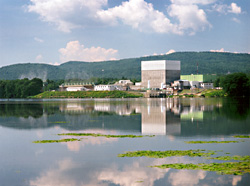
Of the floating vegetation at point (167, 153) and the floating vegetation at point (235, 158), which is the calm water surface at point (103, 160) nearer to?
the floating vegetation at point (167, 153)

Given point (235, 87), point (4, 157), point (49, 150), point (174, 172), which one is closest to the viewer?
point (174, 172)

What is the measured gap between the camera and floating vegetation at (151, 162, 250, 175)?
1678cm

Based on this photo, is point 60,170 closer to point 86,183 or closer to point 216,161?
point 86,183

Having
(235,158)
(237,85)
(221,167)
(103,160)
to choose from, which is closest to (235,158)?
(235,158)

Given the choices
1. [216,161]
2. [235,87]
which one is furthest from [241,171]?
[235,87]

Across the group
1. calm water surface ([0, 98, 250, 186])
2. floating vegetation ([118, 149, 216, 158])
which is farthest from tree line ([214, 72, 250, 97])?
floating vegetation ([118, 149, 216, 158])

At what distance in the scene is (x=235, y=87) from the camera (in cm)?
14400

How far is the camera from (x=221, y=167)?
17.5 metres

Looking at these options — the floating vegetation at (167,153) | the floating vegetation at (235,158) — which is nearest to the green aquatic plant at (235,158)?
the floating vegetation at (235,158)

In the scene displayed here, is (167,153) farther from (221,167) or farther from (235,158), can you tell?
(221,167)

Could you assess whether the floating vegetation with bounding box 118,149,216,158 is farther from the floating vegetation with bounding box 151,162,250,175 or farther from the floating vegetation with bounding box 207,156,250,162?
the floating vegetation with bounding box 151,162,250,175

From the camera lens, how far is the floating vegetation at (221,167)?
55.1 feet

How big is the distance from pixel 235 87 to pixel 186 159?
130361 mm

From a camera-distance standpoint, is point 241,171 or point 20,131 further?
point 20,131
